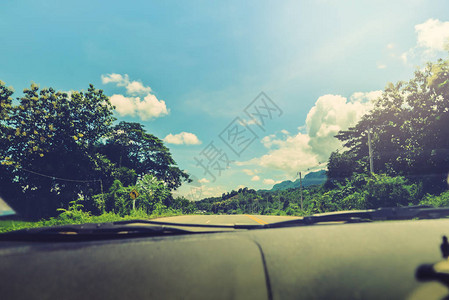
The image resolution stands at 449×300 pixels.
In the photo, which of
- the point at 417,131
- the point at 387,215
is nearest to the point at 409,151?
the point at 417,131

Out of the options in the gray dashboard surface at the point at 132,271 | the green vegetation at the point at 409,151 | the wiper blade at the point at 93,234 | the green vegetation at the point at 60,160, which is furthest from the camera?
the green vegetation at the point at 60,160

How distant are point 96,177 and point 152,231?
105ft

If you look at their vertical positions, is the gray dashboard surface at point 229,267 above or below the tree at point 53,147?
below

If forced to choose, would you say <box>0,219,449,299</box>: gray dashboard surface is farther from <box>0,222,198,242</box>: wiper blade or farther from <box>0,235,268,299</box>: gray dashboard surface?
<box>0,222,198,242</box>: wiper blade

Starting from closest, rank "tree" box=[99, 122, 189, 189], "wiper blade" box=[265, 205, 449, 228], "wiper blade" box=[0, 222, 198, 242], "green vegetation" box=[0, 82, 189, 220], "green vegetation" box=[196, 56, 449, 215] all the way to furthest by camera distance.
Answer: "wiper blade" box=[0, 222, 198, 242], "wiper blade" box=[265, 205, 449, 228], "green vegetation" box=[196, 56, 449, 215], "green vegetation" box=[0, 82, 189, 220], "tree" box=[99, 122, 189, 189]

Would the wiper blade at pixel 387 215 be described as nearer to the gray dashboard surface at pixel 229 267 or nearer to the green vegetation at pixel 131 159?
the gray dashboard surface at pixel 229 267

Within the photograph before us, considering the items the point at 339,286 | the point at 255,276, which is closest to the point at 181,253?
the point at 255,276

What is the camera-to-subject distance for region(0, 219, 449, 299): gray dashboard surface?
3.03 feet

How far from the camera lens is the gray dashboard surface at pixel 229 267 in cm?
92

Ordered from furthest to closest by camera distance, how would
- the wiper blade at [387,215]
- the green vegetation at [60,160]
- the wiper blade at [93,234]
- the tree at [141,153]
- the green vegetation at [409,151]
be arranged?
the tree at [141,153] < the green vegetation at [60,160] < the green vegetation at [409,151] < the wiper blade at [387,215] < the wiper blade at [93,234]

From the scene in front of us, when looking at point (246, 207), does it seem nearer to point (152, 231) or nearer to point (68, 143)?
point (68, 143)

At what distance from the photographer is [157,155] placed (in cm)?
3566

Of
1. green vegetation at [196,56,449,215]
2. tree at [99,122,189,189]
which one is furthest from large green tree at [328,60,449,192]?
tree at [99,122,189,189]

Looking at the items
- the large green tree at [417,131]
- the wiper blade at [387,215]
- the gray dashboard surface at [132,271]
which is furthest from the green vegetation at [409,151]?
the gray dashboard surface at [132,271]
